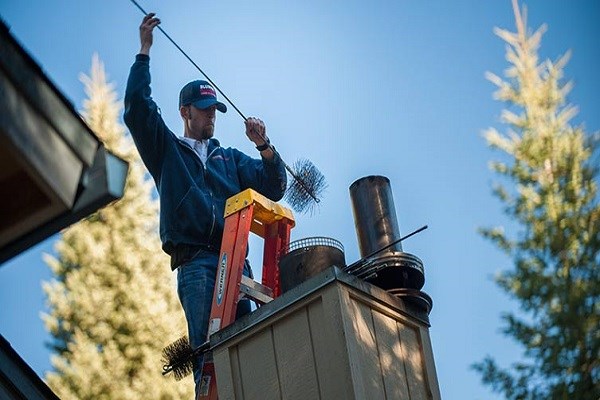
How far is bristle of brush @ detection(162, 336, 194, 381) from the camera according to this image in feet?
17.5

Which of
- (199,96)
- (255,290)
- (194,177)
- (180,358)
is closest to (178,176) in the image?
(194,177)

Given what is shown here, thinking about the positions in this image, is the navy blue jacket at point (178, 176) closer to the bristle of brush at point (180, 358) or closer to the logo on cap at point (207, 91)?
the logo on cap at point (207, 91)

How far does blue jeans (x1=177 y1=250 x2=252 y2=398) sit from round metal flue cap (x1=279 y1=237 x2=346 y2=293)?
477mm

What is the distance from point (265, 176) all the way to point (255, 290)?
0.88 metres

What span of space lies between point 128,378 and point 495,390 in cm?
406

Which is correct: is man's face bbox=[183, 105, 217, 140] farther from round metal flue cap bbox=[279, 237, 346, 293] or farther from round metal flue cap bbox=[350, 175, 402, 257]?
round metal flue cap bbox=[279, 237, 346, 293]

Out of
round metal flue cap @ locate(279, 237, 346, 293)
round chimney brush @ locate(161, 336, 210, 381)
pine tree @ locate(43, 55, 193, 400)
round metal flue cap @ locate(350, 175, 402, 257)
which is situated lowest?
round chimney brush @ locate(161, 336, 210, 381)

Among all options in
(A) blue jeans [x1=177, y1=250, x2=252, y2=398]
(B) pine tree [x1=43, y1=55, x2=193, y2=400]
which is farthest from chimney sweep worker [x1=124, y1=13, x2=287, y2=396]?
(B) pine tree [x1=43, y1=55, x2=193, y2=400]

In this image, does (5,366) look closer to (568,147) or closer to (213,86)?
(213,86)

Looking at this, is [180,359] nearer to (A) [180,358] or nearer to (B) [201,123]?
(A) [180,358]

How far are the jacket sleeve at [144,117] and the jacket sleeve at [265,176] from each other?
49 centimetres

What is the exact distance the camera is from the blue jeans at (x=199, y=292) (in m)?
5.52

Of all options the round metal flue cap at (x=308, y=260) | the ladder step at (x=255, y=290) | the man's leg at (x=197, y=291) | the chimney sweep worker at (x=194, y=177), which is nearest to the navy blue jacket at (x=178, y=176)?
the chimney sweep worker at (x=194, y=177)

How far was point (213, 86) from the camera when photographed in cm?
637
